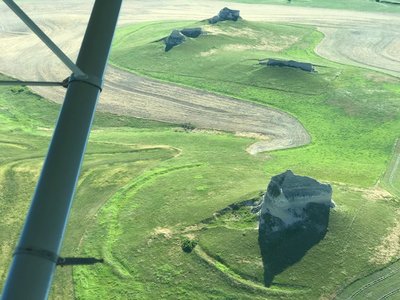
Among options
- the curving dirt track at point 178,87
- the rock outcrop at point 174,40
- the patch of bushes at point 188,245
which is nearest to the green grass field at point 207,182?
the patch of bushes at point 188,245

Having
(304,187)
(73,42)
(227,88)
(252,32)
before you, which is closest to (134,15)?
(73,42)

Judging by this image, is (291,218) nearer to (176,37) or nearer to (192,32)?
(176,37)

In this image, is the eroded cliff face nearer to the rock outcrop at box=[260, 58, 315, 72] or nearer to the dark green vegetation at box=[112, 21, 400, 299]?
the dark green vegetation at box=[112, 21, 400, 299]

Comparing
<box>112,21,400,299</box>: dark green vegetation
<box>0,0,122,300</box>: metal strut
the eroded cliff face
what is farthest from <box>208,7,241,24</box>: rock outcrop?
<box>0,0,122,300</box>: metal strut

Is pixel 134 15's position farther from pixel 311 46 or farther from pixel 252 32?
pixel 311 46

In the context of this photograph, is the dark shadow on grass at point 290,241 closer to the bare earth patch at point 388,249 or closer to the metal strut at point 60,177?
the bare earth patch at point 388,249

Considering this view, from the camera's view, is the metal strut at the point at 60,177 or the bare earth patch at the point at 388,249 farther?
the bare earth patch at the point at 388,249
